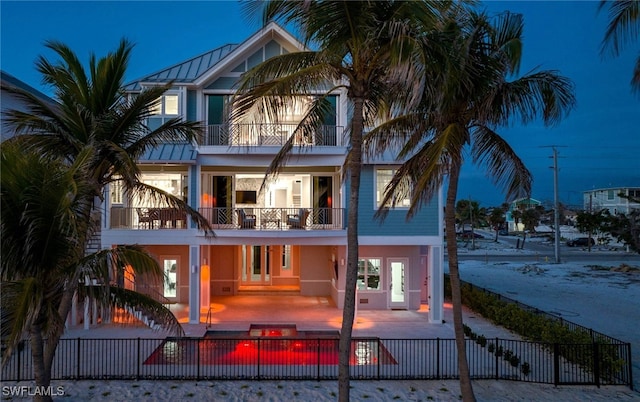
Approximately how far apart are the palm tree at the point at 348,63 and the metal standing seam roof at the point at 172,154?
8.08m

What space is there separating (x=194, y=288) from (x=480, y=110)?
39.1 ft

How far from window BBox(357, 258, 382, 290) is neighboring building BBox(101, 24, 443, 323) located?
4 cm

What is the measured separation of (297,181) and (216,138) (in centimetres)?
441

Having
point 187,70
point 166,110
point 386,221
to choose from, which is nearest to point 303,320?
point 386,221

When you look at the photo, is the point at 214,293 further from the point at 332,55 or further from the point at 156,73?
the point at 332,55

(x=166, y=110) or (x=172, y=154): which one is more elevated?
(x=166, y=110)

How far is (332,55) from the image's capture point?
23.1 feet

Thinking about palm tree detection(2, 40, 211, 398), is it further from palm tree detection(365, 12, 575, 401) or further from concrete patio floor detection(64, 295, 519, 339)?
concrete patio floor detection(64, 295, 519, 339)

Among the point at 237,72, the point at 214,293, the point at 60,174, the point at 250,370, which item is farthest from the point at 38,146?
the point at 214,293

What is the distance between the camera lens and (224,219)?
16219mm

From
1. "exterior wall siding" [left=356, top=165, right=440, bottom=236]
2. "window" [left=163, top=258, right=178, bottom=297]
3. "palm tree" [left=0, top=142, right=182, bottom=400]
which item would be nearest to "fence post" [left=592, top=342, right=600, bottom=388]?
"exterior wall siding" [left=356, top=165, right=440, bottom=236]

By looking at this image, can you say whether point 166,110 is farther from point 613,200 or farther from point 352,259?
point 613,200

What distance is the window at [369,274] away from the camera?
17.6 metres

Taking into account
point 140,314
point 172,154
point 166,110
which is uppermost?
point 166,110
